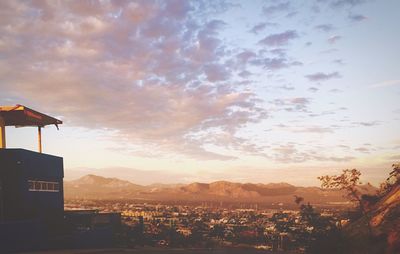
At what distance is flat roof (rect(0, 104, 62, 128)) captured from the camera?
38781 millimetres

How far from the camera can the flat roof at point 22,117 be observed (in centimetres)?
3878

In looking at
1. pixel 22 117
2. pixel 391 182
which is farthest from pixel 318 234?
pixel 22 117

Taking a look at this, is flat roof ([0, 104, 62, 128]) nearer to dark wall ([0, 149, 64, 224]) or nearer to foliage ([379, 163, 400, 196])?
dark wall ([0, 149, 64, 224])

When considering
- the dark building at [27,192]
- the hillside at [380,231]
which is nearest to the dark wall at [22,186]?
the dark building at [27,192]

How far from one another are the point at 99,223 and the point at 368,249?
25724mm

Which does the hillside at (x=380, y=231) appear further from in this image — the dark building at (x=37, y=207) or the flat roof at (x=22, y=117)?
the flat roof at (x=22, y=117)

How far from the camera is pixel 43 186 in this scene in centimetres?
3981

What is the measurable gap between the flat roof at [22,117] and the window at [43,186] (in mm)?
5652

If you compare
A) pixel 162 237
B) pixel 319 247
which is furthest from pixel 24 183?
pixel 319 247

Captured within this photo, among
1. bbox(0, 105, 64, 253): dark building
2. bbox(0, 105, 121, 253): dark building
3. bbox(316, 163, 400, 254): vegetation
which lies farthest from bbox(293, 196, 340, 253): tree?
bbox(0, 105, 64, 253): dark building

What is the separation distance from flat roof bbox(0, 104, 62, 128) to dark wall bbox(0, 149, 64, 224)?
3.52 meters

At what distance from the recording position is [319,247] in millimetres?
32938

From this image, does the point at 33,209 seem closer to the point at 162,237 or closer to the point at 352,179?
the point at 162,237

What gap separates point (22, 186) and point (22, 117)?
21.9 feet
